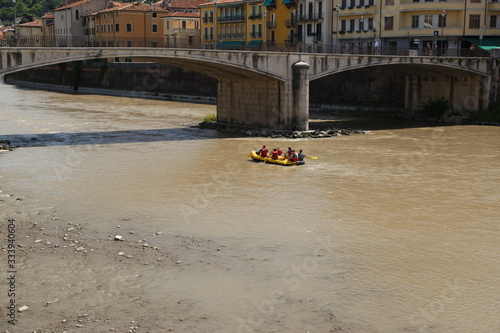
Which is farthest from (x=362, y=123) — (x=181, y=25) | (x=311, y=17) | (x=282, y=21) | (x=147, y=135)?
(x=181, y=25)

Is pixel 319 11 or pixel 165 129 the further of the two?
pixel 319 11

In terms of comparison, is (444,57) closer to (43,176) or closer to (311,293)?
(43,176)

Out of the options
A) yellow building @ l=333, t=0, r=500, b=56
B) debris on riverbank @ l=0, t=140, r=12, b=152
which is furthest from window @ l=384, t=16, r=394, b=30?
A: debris on riverbank @ l=0, t=140, r=12, b=152

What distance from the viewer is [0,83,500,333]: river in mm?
11203

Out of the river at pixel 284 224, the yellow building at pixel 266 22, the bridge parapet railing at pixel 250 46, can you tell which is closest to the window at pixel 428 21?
the bridge parapet railing at pixel 250 46

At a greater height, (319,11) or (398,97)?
(319,11)

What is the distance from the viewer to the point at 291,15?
61562 millimetres

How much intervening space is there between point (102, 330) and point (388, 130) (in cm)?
2998

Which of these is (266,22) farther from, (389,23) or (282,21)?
(389,23)

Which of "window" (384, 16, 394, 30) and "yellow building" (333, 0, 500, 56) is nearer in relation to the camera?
"yellow building" (333, 0, 500, 56)

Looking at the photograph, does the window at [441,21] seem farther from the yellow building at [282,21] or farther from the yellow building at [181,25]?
the yellow building at [181,25]

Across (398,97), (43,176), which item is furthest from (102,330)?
(398,97)

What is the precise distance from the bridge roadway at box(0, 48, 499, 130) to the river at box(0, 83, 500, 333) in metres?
2.98

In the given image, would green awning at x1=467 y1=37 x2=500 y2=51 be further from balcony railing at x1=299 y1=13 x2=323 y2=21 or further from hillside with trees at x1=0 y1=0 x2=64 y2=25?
hillside with trees at x1=0 y1=0 x2=64 y2=25
